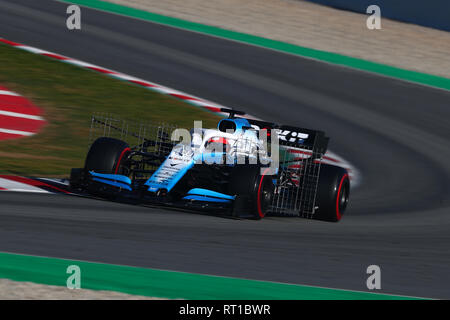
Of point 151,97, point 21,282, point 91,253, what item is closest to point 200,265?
point 91,253

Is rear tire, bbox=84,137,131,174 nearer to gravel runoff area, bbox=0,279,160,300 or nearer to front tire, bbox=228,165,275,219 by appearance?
front tire, bbox=228,165,275,219

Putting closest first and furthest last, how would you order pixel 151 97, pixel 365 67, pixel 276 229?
pixel 276 229 < pixel 151 97 < pixel 365 67

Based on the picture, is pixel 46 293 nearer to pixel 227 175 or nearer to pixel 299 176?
pixel 227 175

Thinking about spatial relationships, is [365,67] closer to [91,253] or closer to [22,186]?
[22,186]

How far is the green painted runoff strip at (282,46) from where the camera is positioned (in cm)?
1950

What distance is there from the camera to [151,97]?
16.2 meters

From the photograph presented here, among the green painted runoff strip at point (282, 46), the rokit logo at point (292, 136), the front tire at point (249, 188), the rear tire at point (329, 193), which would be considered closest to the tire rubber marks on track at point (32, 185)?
the front tire at point (249, 188)

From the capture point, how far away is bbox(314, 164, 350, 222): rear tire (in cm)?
963

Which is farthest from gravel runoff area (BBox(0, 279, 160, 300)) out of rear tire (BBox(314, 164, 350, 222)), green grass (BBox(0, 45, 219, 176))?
green grass (BBox(0, 45, 219, 176))

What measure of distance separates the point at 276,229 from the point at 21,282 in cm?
350

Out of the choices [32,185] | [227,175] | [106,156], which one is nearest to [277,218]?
[227,175]

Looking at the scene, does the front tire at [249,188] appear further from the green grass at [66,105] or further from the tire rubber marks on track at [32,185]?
the green grass at [66,105]

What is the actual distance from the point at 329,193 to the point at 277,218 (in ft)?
2.27

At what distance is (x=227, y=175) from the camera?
9352 mm
